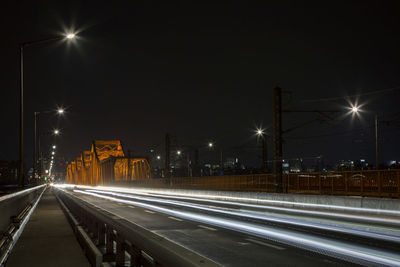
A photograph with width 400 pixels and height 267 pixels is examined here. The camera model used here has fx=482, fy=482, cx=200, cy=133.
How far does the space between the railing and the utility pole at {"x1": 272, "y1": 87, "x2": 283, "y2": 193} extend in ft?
1.79

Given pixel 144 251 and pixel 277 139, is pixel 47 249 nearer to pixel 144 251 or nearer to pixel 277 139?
pixel 144 251

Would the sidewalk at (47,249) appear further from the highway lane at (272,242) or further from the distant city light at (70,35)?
the distant city light at (70,35)

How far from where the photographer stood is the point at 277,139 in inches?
1069

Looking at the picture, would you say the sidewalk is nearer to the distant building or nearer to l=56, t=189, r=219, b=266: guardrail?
l=56, t=189, r=219, b=266: guardrail

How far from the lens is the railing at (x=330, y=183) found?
21.6 m

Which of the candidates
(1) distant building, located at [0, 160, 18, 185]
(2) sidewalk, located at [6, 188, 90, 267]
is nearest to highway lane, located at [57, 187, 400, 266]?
(2) sidewalk, located at [6, 188, 90, 267]

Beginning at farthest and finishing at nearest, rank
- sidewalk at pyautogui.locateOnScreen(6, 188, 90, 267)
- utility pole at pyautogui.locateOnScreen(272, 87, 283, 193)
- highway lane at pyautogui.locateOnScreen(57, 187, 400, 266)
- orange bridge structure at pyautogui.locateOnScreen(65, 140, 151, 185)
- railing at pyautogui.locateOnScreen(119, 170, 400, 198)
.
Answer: orange bridge structure at pyautogui.locateOnScreen(65, 140, 151, 185) < utility pole at pyautogui.locateOnScreen(272, 87, 283, 193) < railing at pyautogui.locateOnScreen(119, 170, 400, 198) < highway lane at pyautogui.locateOnScreen(57, 187, 400, 266) < sidewalk at pyautogui.locateOnScreen(6, 188, 90, 267)

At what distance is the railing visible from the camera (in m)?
21.6

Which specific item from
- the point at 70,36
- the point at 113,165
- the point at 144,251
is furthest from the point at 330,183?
the point at 113,165

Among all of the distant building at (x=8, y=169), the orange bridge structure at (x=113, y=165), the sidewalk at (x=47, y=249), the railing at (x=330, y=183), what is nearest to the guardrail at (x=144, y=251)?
the sidewalk at (x=47, y=249)

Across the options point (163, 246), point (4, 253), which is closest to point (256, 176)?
point (4, 253)

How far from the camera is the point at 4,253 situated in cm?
892

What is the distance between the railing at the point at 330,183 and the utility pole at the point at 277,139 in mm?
544

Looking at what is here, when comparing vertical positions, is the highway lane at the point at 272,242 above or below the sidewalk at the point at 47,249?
below
